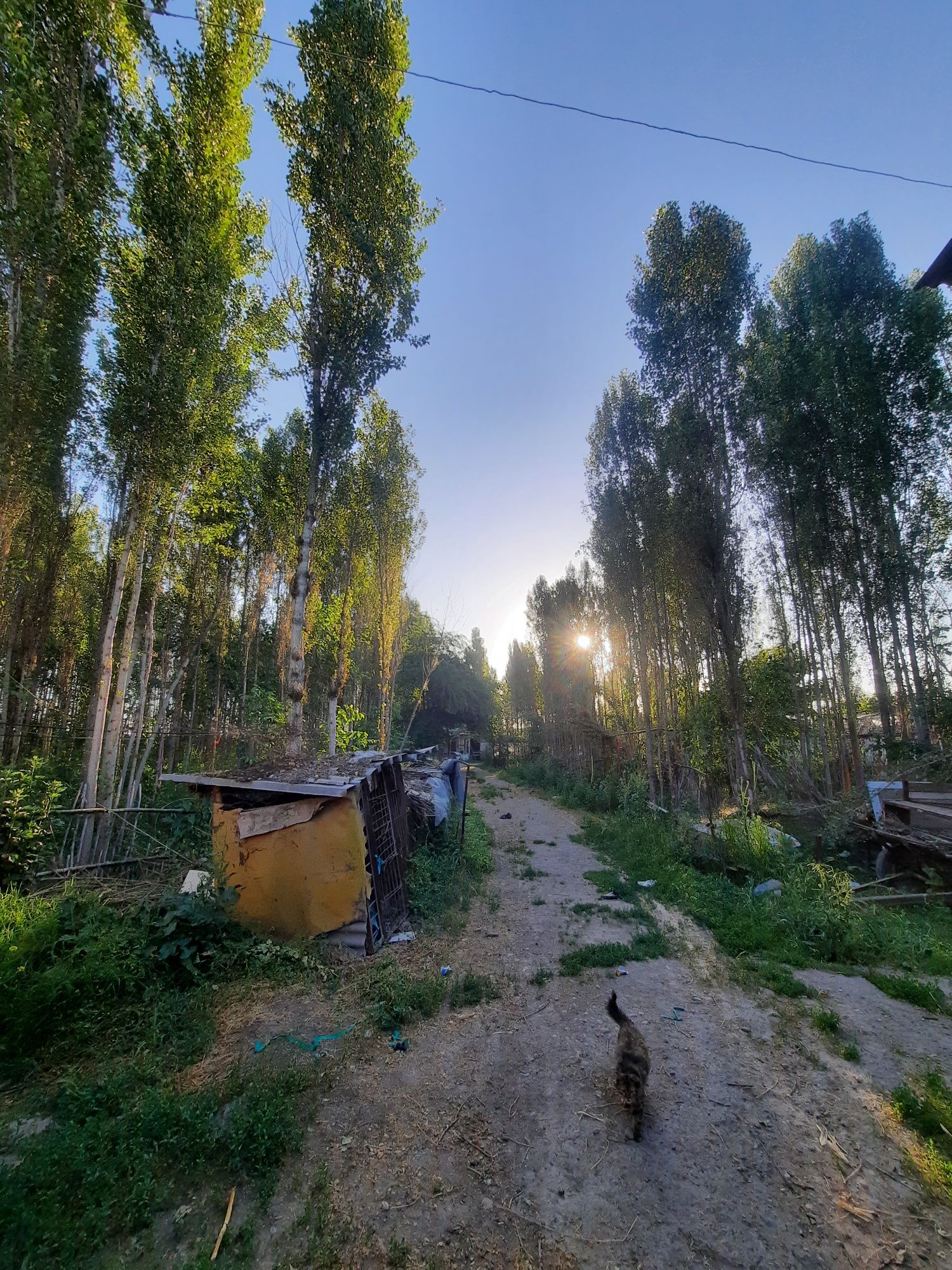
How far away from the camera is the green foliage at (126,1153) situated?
2.23m

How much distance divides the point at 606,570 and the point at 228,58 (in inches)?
548

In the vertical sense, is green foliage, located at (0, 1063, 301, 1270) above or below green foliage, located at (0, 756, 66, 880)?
below

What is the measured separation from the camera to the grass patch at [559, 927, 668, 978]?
17.5 ft

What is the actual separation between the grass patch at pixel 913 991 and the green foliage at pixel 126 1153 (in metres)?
5.23

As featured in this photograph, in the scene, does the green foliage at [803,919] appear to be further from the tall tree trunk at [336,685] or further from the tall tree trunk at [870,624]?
the tall tree trunk at [870,624]

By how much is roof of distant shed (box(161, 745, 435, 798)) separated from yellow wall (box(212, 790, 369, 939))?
23 cm

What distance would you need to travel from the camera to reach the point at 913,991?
4.39m

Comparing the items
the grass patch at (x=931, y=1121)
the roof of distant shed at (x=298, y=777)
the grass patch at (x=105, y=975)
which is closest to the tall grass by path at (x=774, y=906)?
the grass patch at (x=931, y=1121)

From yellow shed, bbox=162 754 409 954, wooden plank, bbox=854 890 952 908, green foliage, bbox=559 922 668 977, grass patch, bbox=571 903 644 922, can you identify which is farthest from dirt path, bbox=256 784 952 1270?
wooden plank, bbox=854 890 952 908

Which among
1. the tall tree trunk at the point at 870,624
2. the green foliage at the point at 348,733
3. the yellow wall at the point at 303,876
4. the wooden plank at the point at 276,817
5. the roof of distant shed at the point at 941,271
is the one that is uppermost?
the roof of distant shed at the point at 941,271

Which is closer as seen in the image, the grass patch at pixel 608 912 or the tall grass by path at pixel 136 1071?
the tall grass by path at pixel 136 1071

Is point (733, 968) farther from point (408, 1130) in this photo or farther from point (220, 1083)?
point (220, 1083)

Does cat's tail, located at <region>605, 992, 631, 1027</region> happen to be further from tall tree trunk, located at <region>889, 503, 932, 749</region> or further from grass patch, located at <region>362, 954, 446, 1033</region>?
tall tree trunk, located at <region>889, 503, 932, 749</region>

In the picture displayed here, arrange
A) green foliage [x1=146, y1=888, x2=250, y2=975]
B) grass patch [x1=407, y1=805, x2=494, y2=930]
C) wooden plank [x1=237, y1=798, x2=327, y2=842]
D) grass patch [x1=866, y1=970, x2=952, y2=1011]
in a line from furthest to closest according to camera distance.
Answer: grass patch [x1=407, y1=805, x2=494, y2=930]
wooden plank [x1=237, y1=798, x2=327, y2=842]
green foliage [x1=146, y1=888, x2=250, y2=975]
grass patch [x1=866, y1=970, x2=952, y2=1011]
